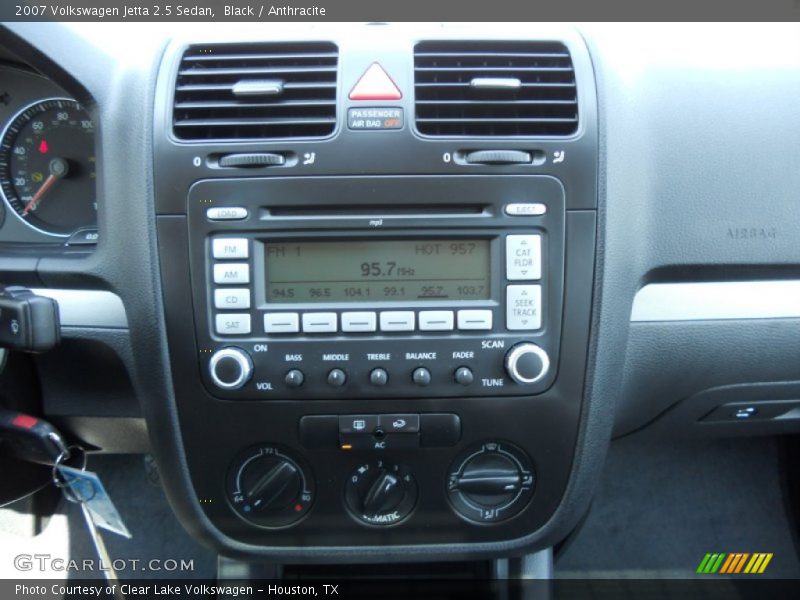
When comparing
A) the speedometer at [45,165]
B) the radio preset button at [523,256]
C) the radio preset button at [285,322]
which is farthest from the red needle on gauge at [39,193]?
the radio preset button at [523,256]

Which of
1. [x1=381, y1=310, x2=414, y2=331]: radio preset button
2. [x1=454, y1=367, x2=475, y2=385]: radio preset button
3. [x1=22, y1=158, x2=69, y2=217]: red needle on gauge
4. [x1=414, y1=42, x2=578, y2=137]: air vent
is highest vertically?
[x1=414, y1=42, x2=578, y2=137]: air vent

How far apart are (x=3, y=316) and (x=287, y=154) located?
20.7 inches

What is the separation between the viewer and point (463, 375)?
124 cm

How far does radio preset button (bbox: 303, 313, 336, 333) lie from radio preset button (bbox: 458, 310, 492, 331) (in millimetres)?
211

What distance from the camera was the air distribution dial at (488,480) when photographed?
1.33 meters

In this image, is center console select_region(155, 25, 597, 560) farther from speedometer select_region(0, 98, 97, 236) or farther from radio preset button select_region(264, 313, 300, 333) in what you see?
speedometer select_region(0, 98, 97, 236)

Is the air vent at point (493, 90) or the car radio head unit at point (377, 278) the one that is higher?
the air vent at point (493, 90)

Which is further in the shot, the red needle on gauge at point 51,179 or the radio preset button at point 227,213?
the red needle on gauge at point 51,179

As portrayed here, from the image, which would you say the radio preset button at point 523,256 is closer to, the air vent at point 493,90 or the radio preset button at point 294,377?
the air vent at point 493,90

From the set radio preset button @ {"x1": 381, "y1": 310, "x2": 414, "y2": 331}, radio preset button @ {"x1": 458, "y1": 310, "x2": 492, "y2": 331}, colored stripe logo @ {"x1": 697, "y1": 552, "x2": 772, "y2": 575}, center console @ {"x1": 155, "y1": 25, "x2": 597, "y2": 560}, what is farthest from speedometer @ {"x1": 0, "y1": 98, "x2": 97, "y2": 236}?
colored stripe logo @ {"x1": 697, "y1": 552, "x2": 772, "y2": 575}

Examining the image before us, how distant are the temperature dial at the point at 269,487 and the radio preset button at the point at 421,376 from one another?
0.28 meters

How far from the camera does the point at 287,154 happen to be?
121 cm

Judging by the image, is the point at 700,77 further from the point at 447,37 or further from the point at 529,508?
the point at 529,508

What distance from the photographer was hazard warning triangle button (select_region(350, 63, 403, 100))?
1.21 m
